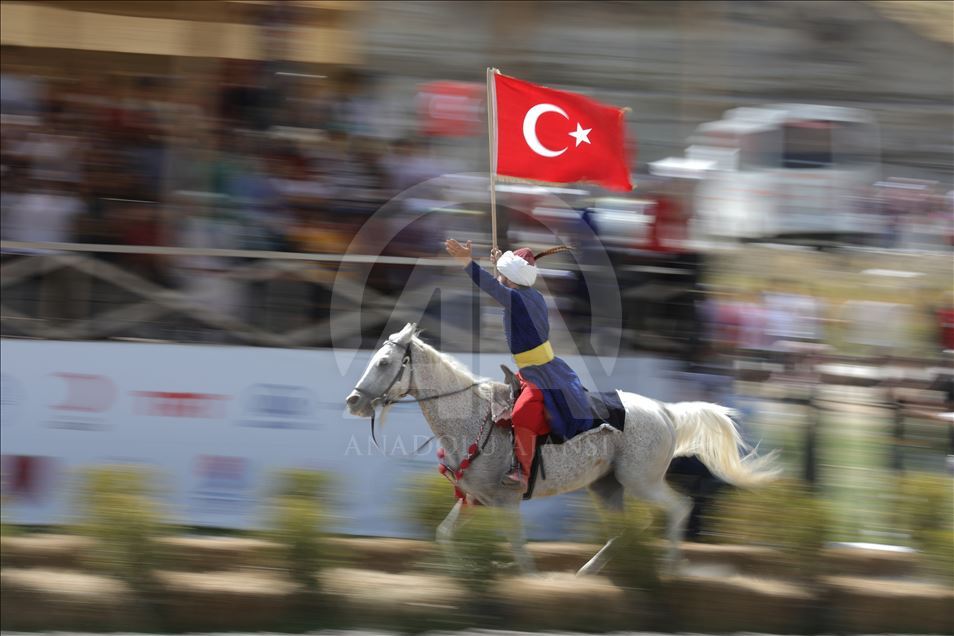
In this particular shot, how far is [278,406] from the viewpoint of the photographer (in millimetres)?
7504

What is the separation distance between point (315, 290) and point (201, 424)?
107 centimetres

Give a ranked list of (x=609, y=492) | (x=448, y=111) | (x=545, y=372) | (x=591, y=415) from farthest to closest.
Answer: (x=448, y=111)
(x=609, y=492)
(x=591, y=415)
(x=545, y=372)

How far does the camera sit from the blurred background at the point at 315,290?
24.5ft

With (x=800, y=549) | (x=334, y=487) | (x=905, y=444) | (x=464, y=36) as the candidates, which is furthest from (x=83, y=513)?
(x=464, y=36)

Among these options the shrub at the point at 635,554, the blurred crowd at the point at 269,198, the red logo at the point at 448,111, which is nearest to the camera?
the shrub at the point at 635,554

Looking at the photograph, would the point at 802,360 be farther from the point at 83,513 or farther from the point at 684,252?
the point at 83,513

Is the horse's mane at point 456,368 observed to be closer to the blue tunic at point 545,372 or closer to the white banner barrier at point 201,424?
the blue tunic at point 545,372

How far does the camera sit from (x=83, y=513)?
6340 mm

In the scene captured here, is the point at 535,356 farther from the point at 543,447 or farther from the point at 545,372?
the point at 543,447

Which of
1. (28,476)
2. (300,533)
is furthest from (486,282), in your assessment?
(28,476)

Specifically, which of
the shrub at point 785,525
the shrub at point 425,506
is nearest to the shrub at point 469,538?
the shrub at point 425,506

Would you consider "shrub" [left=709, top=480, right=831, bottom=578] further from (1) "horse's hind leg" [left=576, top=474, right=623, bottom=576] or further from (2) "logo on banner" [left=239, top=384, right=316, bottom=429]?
(2) "logo on banner" [left=239, top=384, right=316, bottom=429]

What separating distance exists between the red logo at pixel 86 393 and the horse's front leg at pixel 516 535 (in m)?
2.64

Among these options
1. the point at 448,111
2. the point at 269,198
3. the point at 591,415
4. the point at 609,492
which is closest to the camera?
the point at 591,415
